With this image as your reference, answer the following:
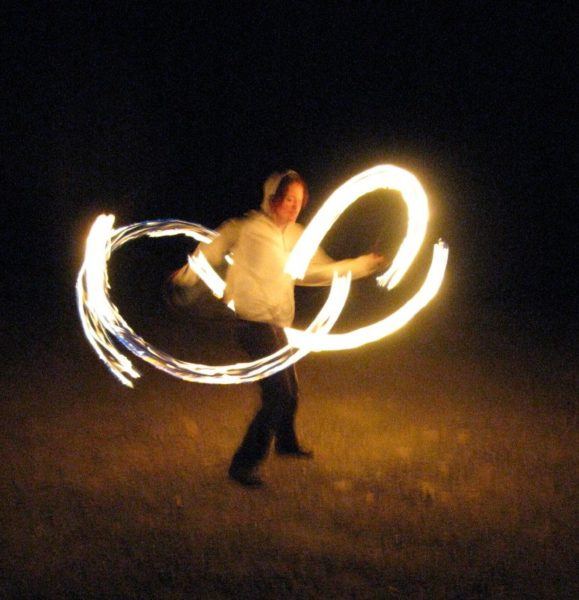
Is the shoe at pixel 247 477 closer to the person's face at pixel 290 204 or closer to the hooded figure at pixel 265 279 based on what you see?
the hooded figure at pixel 265 279

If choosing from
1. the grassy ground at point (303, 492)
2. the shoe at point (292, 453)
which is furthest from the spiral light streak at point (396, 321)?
the grassy ground at point (303, 492)

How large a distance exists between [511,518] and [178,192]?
18.3 meters

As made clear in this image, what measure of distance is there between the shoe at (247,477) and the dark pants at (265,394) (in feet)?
0.10

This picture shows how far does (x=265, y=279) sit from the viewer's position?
487cm

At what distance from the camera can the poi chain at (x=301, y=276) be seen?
4.90 metres

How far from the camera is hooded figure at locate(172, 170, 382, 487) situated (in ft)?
16.0

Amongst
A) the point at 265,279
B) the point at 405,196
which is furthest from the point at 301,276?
the point at 405,196

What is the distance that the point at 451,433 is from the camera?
20.2 ft

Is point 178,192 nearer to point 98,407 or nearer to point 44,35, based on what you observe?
point 44,35

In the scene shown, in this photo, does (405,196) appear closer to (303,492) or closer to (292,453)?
(292,453)

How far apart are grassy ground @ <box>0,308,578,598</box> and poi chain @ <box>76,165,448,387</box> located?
737 millimetres

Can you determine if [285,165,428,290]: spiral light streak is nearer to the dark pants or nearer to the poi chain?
the poi chain

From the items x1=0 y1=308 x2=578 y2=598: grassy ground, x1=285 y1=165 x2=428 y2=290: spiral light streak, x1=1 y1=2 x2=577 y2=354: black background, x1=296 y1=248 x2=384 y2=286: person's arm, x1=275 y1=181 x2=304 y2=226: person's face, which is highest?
x1=1 y1=2 x2=577 y2=354: black background

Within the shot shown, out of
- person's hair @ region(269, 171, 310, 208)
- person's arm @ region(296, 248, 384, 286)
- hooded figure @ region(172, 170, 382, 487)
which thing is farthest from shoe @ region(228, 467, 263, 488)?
person's hair @ region(269, 171, 310, 208)
